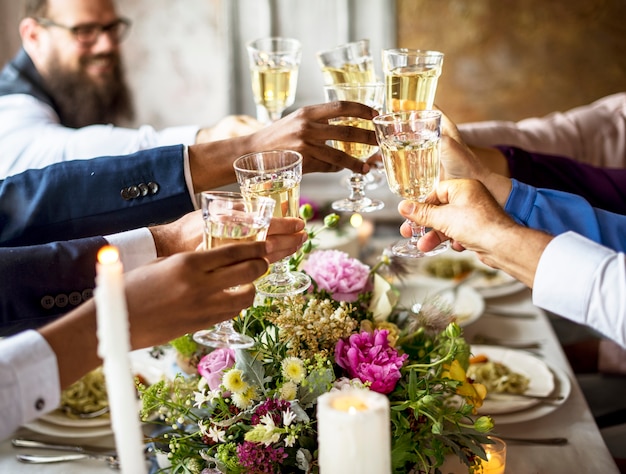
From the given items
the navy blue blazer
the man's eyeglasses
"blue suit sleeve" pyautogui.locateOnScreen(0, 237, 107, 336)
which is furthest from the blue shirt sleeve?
the man's eyeglasses

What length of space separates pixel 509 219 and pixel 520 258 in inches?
3.8

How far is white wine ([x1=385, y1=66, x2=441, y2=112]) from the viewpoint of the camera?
5.57 feet

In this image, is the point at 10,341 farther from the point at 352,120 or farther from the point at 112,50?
the point at 112,50

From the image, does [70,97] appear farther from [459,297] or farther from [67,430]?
[67,430]

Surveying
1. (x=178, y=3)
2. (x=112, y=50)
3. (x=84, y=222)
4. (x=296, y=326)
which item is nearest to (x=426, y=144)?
(x=296, y=326)

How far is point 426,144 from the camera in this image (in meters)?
1.47

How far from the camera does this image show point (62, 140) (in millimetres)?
2818

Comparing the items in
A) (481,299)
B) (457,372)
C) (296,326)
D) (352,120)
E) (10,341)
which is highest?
(352,120)

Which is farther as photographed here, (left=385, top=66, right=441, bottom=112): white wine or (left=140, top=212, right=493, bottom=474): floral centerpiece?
(left=385, top=66, right=441, bottom=112): white wine

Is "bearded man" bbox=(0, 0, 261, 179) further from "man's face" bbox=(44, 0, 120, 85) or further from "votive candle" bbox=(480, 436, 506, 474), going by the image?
"votive candle" bbox=(480, 436, 506, 474)

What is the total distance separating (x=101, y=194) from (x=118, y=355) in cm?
110

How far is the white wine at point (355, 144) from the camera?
1.74 meters

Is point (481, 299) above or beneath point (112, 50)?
beneath

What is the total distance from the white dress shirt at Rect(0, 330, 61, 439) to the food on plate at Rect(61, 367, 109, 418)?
2.84 ft
